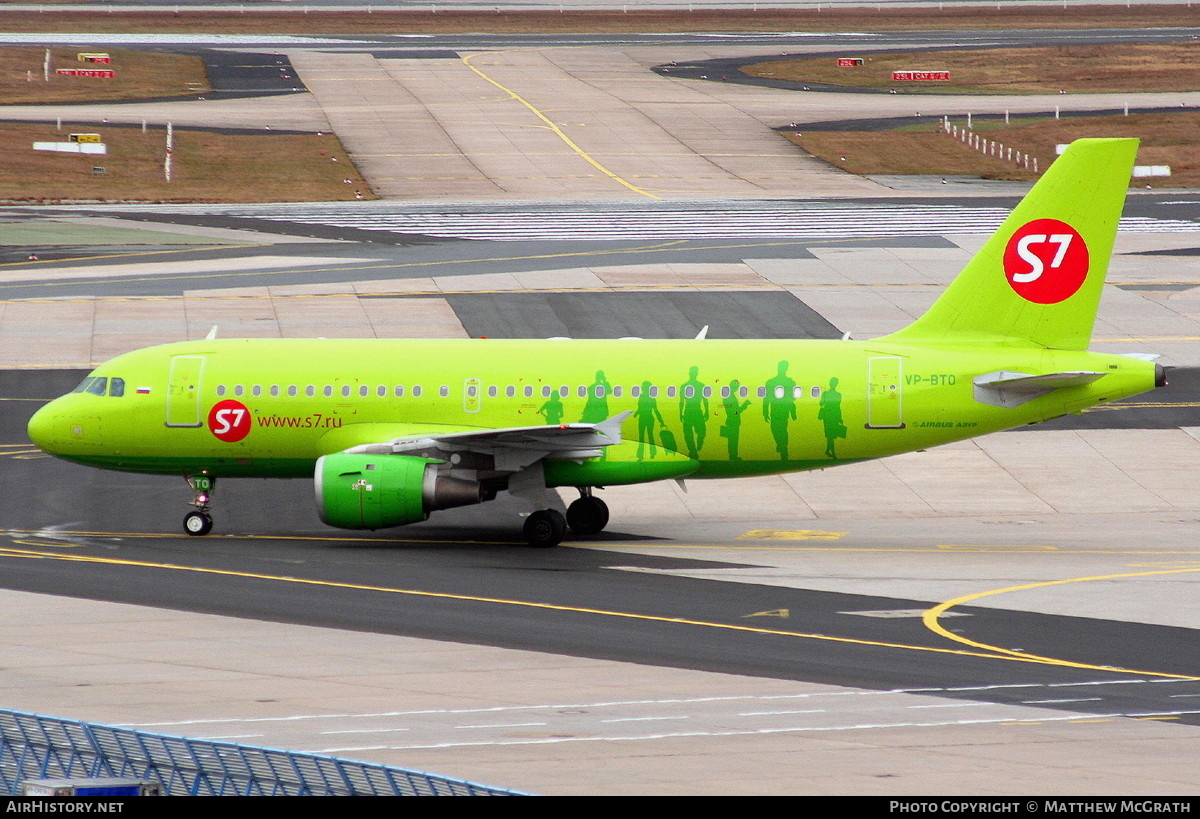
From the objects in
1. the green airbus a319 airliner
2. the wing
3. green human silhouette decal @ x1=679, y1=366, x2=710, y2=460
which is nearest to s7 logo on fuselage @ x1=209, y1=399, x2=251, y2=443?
the green airbus a319 airliner

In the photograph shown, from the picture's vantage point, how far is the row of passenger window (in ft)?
131

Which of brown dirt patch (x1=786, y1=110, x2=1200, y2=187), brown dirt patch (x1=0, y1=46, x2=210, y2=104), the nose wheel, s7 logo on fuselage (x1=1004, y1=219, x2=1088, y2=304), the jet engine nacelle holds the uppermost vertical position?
brown dirt patch (x1=0, y1=46, x2=210, y2=104)

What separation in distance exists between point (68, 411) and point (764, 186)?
6382 centimetres

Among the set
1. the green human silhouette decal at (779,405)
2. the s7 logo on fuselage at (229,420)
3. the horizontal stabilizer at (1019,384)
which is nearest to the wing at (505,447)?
the s7 logo on fuselage at (229,420)

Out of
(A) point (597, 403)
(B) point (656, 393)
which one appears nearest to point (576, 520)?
(A) point (597, 403)

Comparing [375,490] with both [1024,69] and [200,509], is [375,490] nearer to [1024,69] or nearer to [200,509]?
[200,509]

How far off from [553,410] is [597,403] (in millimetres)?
1068

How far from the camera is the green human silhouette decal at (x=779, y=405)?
130 feet

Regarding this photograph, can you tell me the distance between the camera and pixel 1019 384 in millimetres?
39156

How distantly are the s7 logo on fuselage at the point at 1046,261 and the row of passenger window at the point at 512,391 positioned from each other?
5.69 m

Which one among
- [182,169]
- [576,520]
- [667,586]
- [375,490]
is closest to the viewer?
[667,586]

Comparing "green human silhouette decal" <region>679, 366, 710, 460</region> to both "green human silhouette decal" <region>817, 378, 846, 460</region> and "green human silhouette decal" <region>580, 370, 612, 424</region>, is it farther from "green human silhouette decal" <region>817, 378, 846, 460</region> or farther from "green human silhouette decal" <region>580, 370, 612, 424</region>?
"green human silhouette decal" <region>817, 378, 846, 460</region>

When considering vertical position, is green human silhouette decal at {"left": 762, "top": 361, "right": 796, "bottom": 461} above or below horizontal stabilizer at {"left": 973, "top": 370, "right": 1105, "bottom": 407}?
below

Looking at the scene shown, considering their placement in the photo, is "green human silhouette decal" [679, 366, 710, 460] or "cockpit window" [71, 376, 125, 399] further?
"cockpit window" [71, 376, 125, 399]
